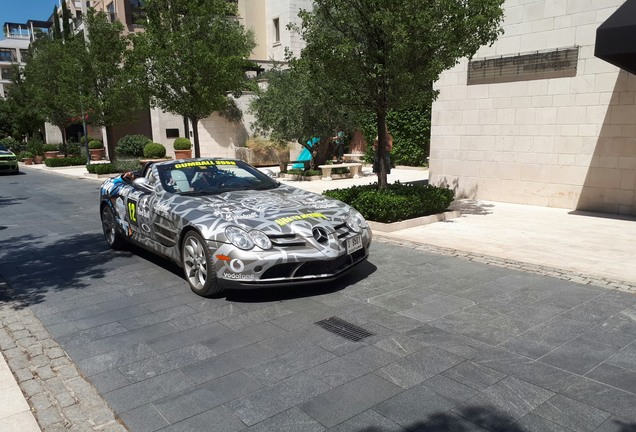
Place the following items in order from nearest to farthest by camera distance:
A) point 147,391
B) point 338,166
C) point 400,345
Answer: point 147,391 < point 400,345 < point 338,166

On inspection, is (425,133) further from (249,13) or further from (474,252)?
(249,13)

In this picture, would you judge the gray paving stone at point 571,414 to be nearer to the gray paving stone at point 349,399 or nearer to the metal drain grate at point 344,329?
the gray paving stone at point 349,399

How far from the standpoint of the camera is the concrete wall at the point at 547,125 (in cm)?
984

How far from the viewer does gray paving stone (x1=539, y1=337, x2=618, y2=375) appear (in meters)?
3.69

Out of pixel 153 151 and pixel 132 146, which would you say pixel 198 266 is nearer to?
pixel 153 151

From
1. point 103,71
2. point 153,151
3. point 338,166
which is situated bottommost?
point 338,166

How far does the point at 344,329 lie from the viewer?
4434 mm

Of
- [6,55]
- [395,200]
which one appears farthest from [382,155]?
[6,55]

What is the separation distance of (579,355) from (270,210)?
3236 mm

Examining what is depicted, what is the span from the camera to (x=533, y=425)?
9.66ft

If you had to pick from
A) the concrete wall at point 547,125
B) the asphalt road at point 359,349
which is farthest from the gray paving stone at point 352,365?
the concrete wall at point 547,125

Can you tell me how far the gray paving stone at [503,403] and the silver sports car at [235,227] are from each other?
2.19 metres

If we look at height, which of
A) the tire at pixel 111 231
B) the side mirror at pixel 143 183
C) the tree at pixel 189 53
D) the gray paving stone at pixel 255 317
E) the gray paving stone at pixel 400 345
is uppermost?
the tree at pixel 189 53

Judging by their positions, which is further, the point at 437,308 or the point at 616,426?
the point at 437,308
